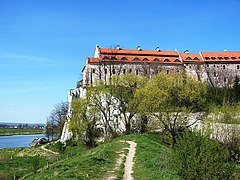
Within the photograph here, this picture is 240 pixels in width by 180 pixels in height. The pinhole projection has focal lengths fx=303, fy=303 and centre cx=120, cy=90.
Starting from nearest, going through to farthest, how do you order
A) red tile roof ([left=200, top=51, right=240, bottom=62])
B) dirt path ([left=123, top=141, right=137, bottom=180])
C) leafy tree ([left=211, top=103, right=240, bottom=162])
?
dirt path ([left=123, top=141, right=137, bottom=180]) → leafy tree ([left=211, top=103, right=240, bottom=162]) → red tile roof ([left=200, top=51, right=240, bottom=62])

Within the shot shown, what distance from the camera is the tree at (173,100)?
3019cm

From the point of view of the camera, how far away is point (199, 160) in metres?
10.8

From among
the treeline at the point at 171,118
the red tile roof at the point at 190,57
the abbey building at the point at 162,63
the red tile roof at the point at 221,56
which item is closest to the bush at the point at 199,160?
the treeline at the point at 171,118

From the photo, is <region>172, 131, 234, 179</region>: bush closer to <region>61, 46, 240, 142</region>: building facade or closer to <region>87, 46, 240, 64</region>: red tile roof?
<region>61, 46, 240, 142</region>: building facade

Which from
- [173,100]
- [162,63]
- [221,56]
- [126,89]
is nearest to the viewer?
[173,100]

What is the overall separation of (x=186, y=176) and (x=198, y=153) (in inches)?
37.2

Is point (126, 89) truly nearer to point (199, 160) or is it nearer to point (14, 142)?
point (199, 160)

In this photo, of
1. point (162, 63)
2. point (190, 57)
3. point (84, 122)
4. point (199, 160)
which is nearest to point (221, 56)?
point (190, 57)

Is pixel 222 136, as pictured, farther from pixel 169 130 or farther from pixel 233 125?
pixel 169 130

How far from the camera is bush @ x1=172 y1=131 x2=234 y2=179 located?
10.7 metres

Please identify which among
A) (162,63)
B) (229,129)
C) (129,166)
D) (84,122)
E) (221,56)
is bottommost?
(129,166)

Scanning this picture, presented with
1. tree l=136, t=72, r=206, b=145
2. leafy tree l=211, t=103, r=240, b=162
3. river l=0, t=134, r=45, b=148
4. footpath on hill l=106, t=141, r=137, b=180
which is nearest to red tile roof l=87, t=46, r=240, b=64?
tree l=136, t=72, r=206, b=145

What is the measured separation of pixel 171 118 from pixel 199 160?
20.1 metres

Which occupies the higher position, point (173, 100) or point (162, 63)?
point (162, 63)
